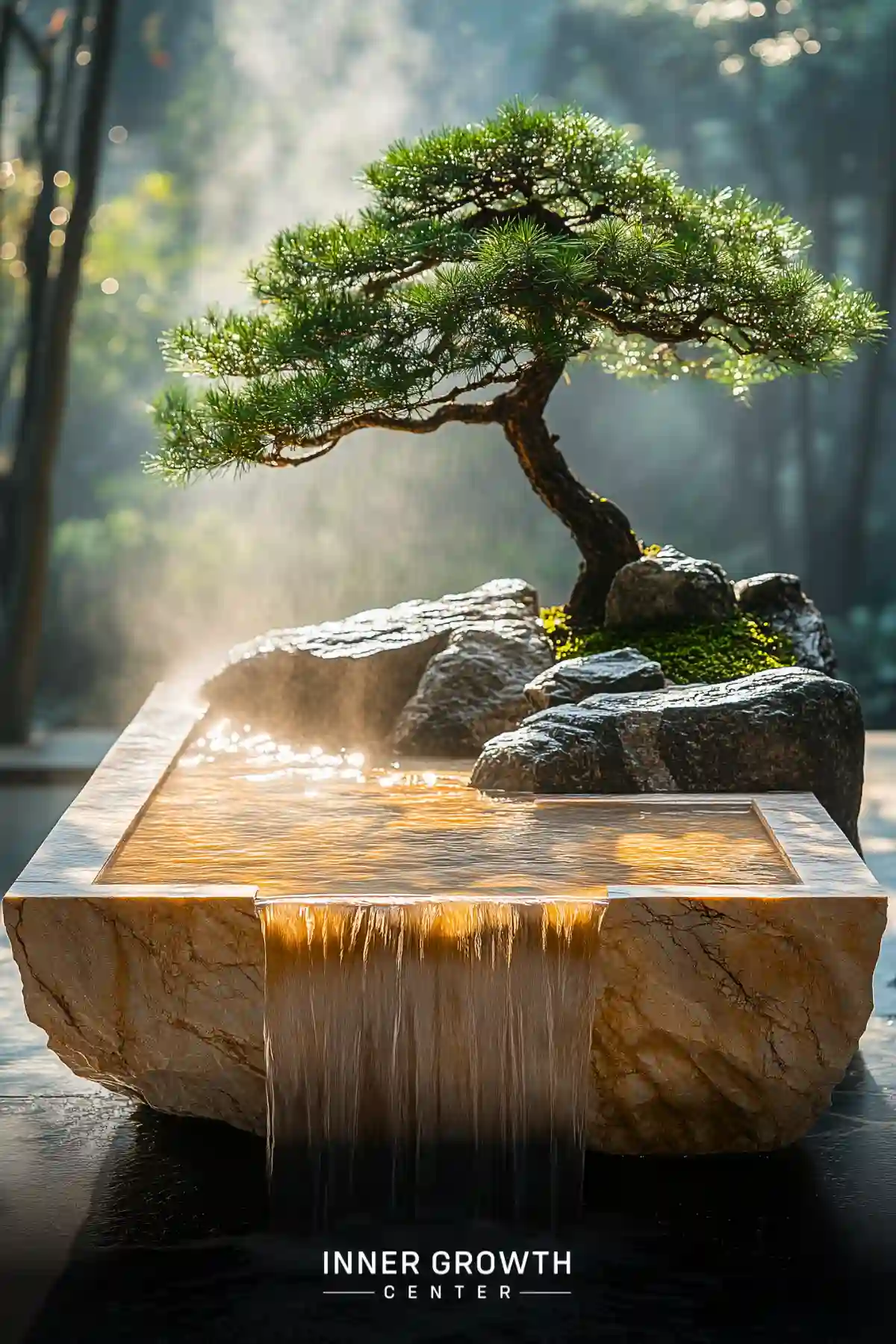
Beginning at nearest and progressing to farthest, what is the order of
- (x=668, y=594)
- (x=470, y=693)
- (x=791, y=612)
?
(x=470, y=693) → (x=668, y=594) → (x=791, y=612)

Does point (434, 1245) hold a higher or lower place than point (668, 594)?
lower

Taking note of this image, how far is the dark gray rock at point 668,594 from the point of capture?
3.96m

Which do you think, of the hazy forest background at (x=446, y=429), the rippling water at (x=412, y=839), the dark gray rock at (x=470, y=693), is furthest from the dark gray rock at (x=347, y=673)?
the hazy forest background at (x=446, y=429)

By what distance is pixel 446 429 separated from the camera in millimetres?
11156

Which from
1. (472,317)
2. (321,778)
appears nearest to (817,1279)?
(321,778)

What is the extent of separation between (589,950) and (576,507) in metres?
1.94

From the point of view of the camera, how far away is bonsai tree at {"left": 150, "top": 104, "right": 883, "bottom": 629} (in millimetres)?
3416

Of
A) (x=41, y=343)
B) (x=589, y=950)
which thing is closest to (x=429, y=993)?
(x=589, y=950)

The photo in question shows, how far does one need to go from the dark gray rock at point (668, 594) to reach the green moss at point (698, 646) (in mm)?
30

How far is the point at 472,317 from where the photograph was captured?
134 inches

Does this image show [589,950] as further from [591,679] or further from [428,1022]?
[591,679]

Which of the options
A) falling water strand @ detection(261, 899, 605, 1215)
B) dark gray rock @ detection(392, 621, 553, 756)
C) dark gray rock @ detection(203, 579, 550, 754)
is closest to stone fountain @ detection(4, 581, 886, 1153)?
falling water strand @ detection(261, 899, 605, 1215)

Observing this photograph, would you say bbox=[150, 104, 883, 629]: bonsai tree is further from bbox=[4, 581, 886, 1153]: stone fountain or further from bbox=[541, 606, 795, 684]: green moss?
bbox=[4, 581, 886, 1153]: stone fountain

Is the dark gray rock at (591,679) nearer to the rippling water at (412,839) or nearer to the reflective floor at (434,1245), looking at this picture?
the rippling water at (412,839)
